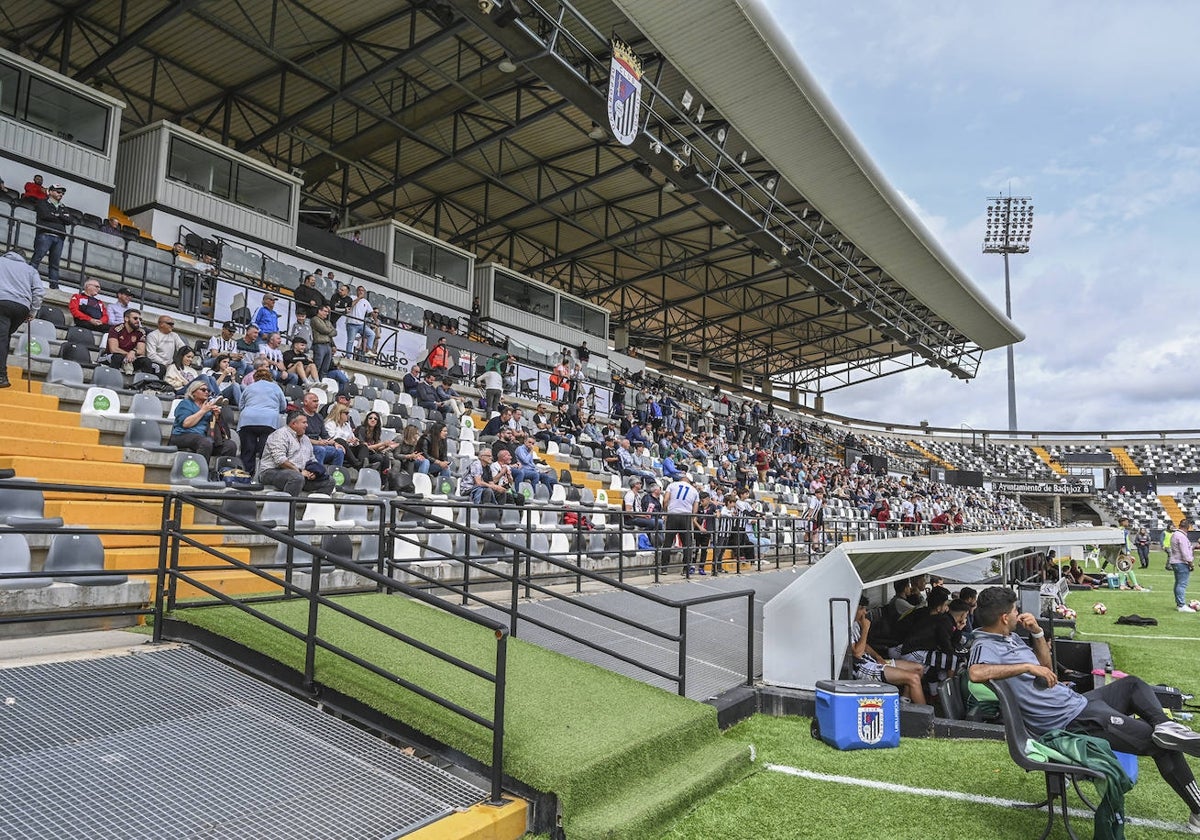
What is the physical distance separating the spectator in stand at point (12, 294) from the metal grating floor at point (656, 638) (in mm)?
5170

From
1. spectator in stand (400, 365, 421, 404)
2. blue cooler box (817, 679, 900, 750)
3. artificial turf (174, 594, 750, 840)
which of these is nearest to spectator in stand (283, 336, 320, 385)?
spectator in stand (400, 365, 421, 404)

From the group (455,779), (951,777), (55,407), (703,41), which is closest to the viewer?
(455,779)

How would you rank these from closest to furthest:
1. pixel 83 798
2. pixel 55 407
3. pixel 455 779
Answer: pixel 83 798
pixel 455 779
pixel 55 407

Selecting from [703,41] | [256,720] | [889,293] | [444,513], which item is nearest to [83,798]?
[256,720]

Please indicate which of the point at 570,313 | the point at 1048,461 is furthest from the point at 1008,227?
the point at 570,313

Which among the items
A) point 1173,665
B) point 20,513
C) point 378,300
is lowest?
point 1173,665

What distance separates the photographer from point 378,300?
825 inches

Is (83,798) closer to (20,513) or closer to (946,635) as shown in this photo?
(20,513)

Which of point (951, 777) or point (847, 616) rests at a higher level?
point (847, 616)

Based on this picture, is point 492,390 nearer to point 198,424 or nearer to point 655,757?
point 198,424

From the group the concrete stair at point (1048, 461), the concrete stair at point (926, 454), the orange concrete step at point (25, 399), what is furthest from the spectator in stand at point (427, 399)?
the concrete stair at point (1048, 461)

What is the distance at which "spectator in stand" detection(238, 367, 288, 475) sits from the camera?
8.52m

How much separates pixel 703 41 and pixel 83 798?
1606 centimetres

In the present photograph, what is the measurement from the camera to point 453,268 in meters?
25.6
